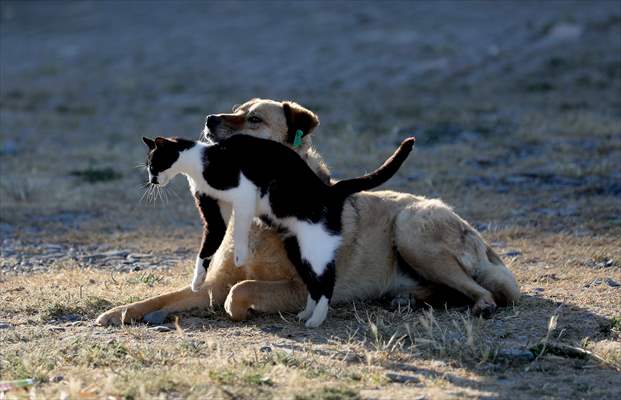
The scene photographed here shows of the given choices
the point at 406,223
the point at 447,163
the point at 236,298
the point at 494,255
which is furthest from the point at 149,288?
the point at 447,163

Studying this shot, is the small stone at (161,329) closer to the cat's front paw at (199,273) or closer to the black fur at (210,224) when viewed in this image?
the cat's front paw at (199,273)

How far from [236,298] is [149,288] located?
1.23m

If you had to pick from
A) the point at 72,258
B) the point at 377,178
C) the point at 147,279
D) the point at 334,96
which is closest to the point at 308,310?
the point at 377,178

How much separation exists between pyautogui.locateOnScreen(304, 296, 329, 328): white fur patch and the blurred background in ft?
11.3

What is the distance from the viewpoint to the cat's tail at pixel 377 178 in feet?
19.1

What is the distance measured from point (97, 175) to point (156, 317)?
20.6 ft

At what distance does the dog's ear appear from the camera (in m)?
6.40

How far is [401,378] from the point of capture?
4.79 metres

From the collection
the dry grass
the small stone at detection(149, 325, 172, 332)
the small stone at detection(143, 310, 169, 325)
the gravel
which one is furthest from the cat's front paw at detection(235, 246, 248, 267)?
the gravel

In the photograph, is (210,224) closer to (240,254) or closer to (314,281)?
(240,254)

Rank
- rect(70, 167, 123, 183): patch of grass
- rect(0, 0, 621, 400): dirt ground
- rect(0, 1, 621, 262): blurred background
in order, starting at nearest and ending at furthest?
rect(0, 0, 621, 400): dirt ground < rect(0, 1, 621, 262): blurred background < rect(70, 167, 123, 183): patch of grass

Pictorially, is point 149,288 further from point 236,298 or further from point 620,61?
point 620,61

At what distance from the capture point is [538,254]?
816cm

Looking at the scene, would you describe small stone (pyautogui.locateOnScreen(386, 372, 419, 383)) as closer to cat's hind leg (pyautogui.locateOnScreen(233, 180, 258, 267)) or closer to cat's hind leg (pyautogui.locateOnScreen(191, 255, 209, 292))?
cat's hind leg (pyautogui.locateOnScreen(233, 180, 258, 267))
